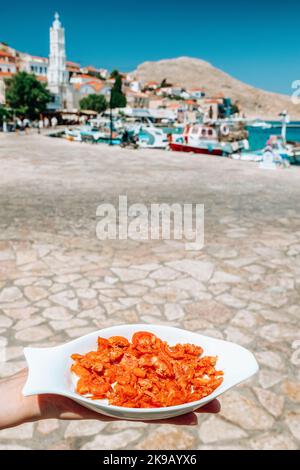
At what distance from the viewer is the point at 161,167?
52.5ft

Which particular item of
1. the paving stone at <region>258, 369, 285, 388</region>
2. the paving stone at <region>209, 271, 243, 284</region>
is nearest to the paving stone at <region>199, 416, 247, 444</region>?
the paving stone at <region>258, 369, 285, 388</region>

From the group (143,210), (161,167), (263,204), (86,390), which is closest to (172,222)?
(143,210)

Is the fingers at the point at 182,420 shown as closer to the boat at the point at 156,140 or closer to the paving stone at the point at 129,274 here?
the paving stone at the point at 129,274

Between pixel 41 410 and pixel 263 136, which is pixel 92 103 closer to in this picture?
pixel 263 136

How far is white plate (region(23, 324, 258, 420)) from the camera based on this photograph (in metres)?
1.50

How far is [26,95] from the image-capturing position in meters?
58.4

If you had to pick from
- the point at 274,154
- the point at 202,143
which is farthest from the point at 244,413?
the point at 202,143

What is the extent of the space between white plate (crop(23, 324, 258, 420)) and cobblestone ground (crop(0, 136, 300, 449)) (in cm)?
114

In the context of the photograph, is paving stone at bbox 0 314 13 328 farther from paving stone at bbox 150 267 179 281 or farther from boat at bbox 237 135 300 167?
boat at bbox 237 135 300 167

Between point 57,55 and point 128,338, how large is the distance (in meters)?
104

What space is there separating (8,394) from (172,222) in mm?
6556

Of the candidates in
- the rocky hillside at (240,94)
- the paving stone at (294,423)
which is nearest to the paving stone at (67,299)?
the paving stone at (294,423)

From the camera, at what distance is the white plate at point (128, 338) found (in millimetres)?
1500

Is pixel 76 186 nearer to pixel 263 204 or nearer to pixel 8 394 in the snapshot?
pixel 263 204
